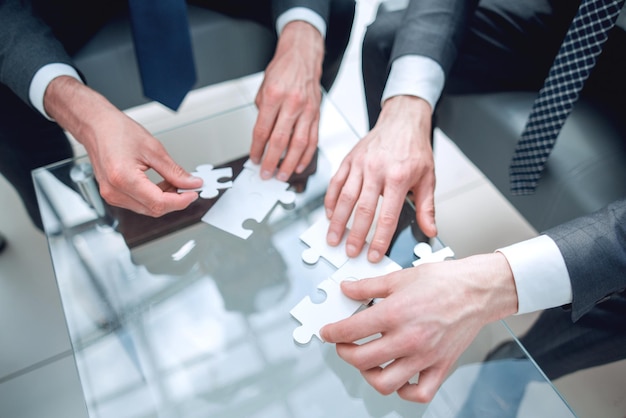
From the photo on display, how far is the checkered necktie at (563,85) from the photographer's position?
0.97 m

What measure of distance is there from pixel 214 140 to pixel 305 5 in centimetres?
42

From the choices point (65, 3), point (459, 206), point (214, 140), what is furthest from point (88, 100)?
point (459, 206)

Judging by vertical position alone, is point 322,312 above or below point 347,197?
below

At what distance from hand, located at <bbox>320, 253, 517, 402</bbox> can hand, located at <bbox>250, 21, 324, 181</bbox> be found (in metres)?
0.38

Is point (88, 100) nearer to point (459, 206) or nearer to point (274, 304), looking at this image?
point (274, 304)

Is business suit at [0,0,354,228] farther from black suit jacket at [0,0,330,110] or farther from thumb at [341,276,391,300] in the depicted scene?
thumb at [341,276,391,300]

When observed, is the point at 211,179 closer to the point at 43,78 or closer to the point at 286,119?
the point at 286,119

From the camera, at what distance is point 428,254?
36.4 inches

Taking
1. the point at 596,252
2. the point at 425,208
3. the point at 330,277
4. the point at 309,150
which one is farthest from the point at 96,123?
the point at 596,252

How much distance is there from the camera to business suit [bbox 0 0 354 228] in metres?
1.06

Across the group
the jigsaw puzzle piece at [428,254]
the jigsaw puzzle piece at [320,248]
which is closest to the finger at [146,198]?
the jigsaw puzzle piece at [320,248]

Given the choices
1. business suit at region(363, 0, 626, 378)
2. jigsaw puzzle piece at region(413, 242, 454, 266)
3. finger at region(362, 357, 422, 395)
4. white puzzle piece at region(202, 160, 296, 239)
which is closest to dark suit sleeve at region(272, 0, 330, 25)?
→ business suit at region(363, 0, 626, 378)

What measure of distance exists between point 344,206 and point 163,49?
0.69 metres

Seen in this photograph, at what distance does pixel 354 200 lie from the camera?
92 cm
